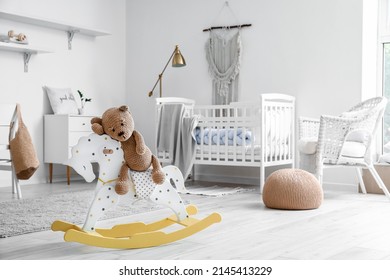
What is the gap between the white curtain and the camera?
483 centimetres

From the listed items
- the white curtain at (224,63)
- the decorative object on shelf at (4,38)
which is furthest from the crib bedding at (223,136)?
the decorative object on shelf at (4,38)

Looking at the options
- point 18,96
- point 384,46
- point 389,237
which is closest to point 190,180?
point 18,96

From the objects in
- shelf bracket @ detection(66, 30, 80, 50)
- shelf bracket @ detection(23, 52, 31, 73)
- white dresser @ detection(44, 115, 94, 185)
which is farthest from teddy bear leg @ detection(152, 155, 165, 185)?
shelf bracket @ detection(66, 30, 80, 50)

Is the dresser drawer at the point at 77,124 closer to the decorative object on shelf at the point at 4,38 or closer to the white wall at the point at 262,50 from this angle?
the decorative object on shelf at the point at 4,38

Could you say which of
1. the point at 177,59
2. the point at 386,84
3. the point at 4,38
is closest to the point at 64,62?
the point at 4,38

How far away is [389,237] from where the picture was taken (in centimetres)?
249

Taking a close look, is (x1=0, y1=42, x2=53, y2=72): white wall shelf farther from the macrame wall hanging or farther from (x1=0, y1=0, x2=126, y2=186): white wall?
the macrame wall hanging

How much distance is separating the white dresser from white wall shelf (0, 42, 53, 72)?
51 centimetres

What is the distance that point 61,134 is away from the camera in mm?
4641

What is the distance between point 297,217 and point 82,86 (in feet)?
9.36

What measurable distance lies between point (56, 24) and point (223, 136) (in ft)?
5.76

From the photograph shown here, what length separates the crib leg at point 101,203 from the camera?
86.4 inches

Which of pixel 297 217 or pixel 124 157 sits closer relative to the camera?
pixel 124 157

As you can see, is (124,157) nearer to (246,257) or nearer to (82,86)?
(246,257)
